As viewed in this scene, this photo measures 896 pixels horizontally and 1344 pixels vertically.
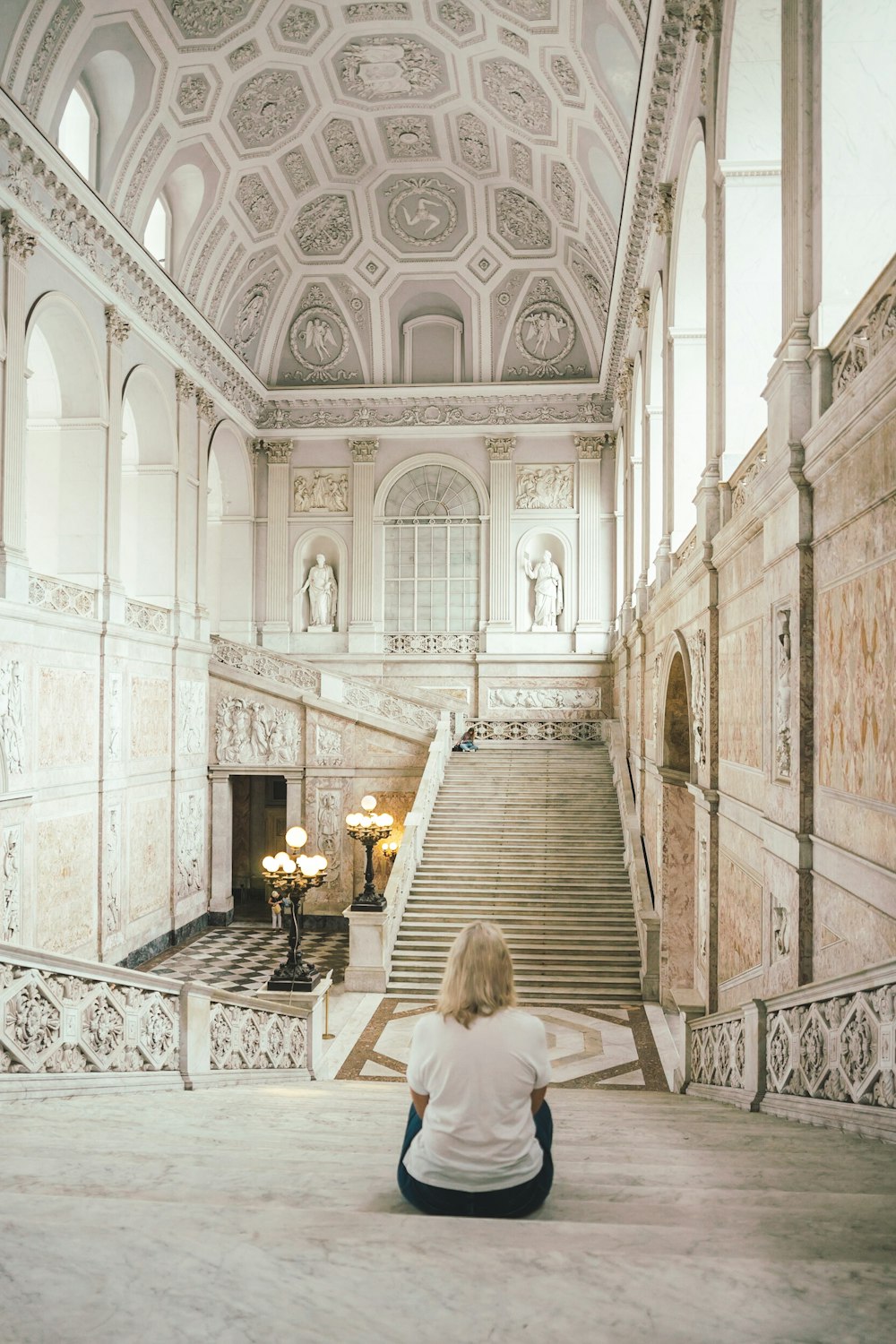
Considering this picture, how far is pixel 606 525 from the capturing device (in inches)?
962

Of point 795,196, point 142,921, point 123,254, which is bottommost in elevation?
point 142,921

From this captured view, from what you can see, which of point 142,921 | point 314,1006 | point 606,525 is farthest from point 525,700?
point 314,1006

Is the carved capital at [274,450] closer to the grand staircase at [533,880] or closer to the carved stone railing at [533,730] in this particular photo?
the carved stone railing at [533,730]

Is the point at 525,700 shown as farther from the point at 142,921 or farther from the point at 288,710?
the point at 142,921

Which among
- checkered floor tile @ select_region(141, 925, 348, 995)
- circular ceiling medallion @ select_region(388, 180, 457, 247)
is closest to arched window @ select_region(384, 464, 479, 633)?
circular ceiling medallion @ select_region(388, 180, 457, 247)

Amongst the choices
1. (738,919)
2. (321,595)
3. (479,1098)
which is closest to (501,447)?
(321,595)

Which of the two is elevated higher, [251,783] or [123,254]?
[123,254]

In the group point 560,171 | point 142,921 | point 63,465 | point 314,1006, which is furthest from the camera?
→ point 560,171

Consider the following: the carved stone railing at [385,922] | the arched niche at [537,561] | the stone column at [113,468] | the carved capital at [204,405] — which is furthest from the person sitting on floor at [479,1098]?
the arched niche at [537,561]

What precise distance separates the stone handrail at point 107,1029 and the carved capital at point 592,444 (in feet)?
61.5

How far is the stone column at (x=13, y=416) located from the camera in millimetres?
12328

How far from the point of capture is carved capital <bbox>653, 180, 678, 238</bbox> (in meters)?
12.8

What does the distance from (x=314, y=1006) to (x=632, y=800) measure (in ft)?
28.7

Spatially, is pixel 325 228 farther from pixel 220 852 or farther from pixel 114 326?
pixel 220 852
